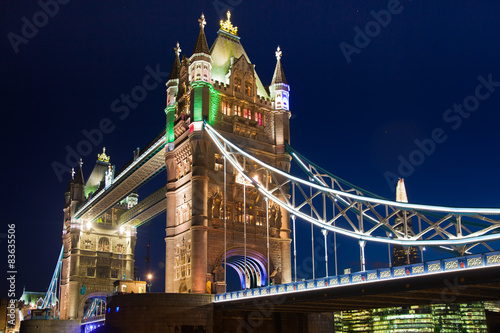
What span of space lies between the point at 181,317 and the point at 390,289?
17873 mm

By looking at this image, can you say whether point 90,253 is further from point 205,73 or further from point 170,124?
point 205,73

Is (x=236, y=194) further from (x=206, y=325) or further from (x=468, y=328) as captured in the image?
(x=468, y=328)

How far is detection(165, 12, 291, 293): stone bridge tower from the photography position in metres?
48.1

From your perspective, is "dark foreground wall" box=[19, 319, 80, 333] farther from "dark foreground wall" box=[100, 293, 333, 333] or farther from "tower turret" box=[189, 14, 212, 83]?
"tower turret" box=[189, 14, 212, 83]

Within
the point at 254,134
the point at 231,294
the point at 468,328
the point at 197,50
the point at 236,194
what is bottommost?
the point at 468,328

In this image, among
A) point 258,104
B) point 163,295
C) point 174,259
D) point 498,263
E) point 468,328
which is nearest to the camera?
point 498,263

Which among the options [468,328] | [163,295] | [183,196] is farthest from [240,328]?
[468,328]

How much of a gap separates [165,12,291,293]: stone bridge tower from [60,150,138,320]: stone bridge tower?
89.8 feet

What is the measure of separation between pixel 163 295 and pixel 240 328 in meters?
6.37

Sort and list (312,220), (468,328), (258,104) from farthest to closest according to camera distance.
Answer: (468,328) → (258,104) → (312,220)

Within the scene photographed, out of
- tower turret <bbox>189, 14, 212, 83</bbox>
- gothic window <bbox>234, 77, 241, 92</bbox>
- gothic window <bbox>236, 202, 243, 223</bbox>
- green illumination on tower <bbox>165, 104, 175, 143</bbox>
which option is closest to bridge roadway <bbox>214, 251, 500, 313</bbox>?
gothic window <bbox>236, 202, 243, 223</bbox>

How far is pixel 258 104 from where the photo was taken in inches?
2142

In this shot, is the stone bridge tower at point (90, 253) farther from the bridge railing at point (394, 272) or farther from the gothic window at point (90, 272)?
the bridge railing at point (394, 272)

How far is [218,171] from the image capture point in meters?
50.4
